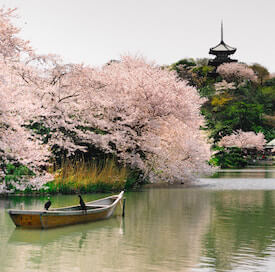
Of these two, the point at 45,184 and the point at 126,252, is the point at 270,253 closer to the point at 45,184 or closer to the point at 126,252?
the point at 126,252

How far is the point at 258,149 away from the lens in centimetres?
8619

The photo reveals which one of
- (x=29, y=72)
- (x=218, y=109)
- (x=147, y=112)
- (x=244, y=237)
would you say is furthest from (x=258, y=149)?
(x=244, y=237)

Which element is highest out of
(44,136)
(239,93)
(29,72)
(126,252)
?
(239,93)

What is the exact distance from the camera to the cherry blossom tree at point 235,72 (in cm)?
10119

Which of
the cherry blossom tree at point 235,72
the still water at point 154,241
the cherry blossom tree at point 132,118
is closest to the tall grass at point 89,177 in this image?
the cherry blossom tree at point 132,118

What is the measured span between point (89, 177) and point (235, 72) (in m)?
77.9

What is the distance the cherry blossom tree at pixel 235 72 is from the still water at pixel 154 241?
8014 centimetres

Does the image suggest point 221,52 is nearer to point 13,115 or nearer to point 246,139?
point 246,139

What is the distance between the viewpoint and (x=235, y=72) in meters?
102

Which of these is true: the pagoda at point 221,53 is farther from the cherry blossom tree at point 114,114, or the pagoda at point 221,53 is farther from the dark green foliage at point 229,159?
Answer: the cherry blossom tree at point 114,114

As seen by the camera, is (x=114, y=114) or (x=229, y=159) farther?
(x=229, y=159)

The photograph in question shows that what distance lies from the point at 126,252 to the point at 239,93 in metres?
86.8

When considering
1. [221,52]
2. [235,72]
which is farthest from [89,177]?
[221,52]

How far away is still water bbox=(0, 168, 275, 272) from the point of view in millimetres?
11570
